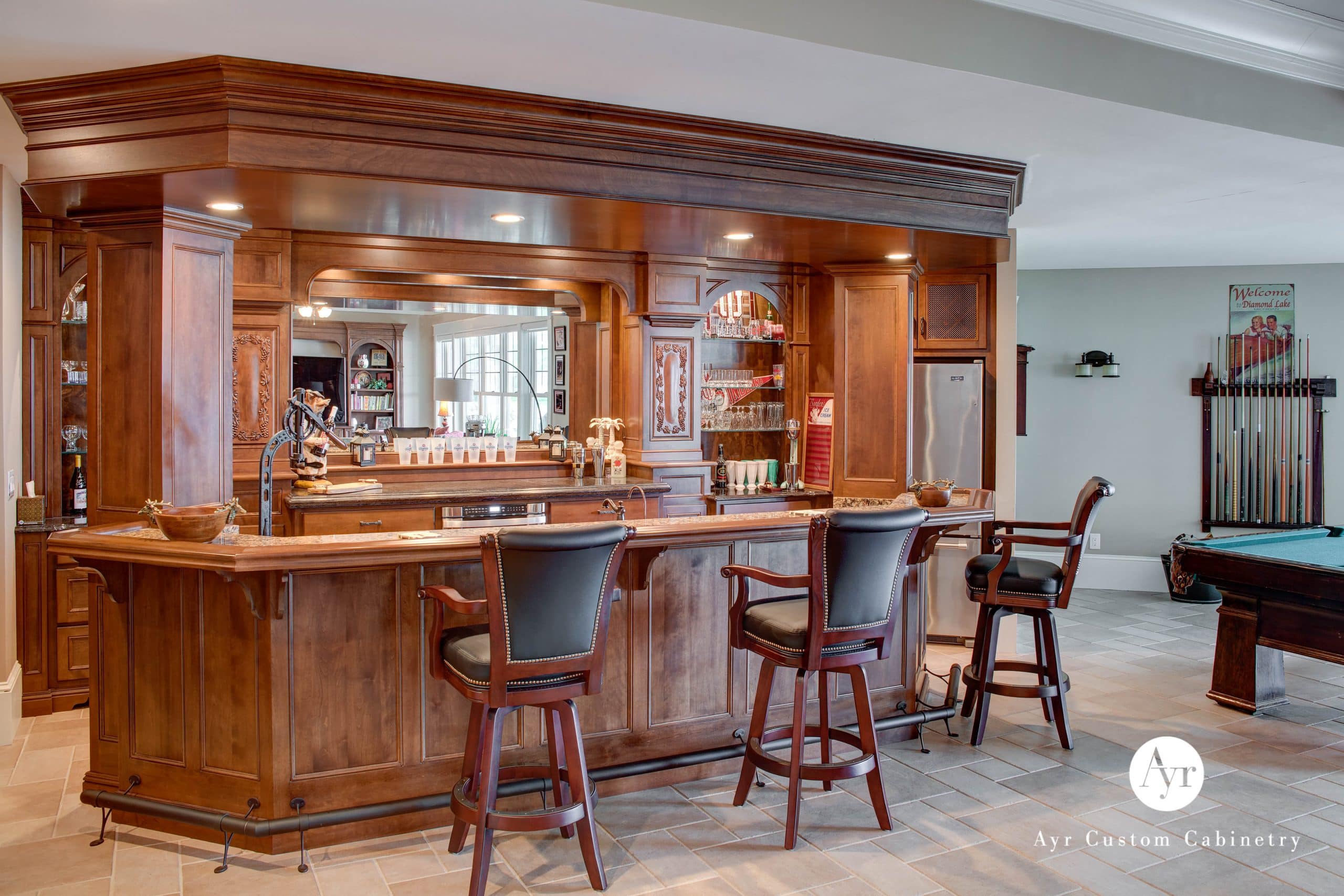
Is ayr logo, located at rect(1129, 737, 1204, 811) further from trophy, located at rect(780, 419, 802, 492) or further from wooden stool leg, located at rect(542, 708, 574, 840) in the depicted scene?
trophy, located at rect(780, 419, 802, 492)

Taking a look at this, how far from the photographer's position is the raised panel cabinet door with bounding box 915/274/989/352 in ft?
20.0

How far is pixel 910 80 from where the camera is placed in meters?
3.31

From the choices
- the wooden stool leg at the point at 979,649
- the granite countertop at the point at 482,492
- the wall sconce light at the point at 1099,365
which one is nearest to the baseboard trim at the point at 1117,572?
the wall sconce light at the point at 1099,365

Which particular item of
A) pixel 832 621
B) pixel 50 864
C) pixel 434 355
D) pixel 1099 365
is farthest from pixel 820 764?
pixel 1099 365

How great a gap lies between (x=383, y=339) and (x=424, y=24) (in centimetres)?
335

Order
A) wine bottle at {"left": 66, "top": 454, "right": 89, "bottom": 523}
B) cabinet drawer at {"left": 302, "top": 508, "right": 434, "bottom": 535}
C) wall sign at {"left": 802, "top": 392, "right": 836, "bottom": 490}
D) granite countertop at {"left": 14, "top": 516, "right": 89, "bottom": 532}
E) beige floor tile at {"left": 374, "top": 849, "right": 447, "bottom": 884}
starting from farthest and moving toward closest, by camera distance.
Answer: wall sign at {"left": 802, "top": 392, "right": 836, "bottom": 490} < cabinet drawer at {"left": 302, "top": 508, "right": 434, "bottom": 535} < wine bottle at {"left": 66, "top": 454, "right": 89, "bottom": 523} < granite countertop at {"left": 14, "top": 516, "right": 89, "bottom": 532} < beige floor tile at {"left": 374, "top": 849, "right": 447, "bottom": 884}

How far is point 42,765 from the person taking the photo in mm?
3947

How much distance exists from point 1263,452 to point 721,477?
430 cm

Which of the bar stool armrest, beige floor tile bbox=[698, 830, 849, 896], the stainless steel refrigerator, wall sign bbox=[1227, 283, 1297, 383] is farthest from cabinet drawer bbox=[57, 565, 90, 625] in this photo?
wall sign bbox=[1227, 283, 1297, 383]

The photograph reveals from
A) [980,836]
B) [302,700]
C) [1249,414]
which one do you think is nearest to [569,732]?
[302,700]

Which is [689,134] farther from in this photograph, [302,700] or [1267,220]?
[1267,220]

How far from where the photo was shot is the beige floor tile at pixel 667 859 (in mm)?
2986

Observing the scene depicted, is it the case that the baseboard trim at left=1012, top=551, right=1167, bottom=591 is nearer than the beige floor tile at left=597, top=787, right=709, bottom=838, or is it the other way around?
the beige floor tile at left=597, top=787, right=709, bottom=838

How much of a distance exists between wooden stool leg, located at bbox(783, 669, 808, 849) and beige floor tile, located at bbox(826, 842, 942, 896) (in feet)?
0.45
